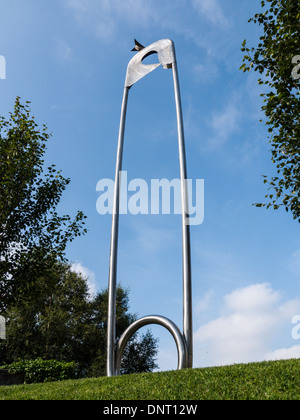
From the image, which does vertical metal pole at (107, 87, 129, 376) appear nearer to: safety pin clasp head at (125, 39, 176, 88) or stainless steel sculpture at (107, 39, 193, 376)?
stainless steel sculpture at (107, 39, 193, 376)

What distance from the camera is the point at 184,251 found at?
942 cm

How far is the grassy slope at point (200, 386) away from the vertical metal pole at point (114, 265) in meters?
1.44

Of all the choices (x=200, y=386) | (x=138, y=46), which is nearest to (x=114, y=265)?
(x=200, y=386)

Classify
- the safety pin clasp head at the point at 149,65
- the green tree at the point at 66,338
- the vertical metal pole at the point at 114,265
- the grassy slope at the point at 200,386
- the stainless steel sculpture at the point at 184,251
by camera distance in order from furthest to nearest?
the green tree at the point at 66,338 → the safety pin clasp head at the point at 149,65 → the vertical metal pole at the point at 114,265 → the stainless steel sculpture at the point at 184,251 → the grassy slope at the point at 200,386

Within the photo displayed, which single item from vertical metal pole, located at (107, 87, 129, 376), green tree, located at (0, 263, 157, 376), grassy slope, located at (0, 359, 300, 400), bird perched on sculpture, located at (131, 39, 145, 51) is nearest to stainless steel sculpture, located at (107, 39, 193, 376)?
vertical metal pole, located at (107, 87, 129, 376)

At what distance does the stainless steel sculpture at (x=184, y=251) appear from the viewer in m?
8.81

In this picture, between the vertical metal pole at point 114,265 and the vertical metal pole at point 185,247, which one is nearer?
the vertical metal pole at point 185,247

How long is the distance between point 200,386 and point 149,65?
9.53 m

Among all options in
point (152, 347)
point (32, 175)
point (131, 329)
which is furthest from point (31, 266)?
point (152, 347)

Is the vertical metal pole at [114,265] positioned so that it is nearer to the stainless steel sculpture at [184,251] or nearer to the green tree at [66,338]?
the stainless steel sculpture at [184,251]

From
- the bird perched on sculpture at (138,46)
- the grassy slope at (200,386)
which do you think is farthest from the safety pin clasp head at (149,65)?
the grassy slope at (200,386)
